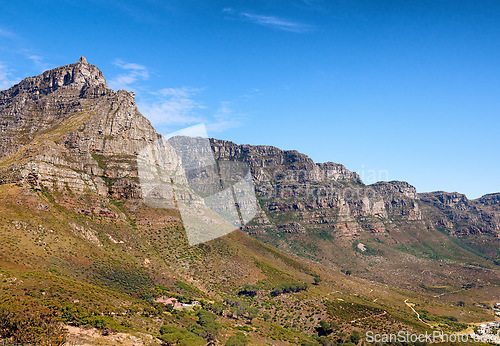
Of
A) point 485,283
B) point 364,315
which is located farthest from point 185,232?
point 485,283

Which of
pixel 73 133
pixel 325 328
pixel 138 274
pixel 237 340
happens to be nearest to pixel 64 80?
pixel 73 133

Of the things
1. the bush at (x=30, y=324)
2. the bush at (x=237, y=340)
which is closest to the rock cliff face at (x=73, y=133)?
the bush at (x=30, y=324)

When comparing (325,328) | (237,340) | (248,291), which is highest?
(248,291)

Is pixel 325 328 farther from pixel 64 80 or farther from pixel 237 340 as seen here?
pixel 64 80

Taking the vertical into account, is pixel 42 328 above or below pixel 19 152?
below

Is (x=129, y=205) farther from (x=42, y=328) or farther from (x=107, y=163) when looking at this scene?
(x=42, y=328)

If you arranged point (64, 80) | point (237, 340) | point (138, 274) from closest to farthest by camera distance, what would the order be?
point (237, 340) < point (138, 274) < point (64, 80)

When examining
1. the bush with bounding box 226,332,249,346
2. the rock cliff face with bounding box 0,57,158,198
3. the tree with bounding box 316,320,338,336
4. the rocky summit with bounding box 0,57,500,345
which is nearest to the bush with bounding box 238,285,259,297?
the rocky summit with bounding box 0,57,500,345

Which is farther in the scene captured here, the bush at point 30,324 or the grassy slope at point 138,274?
the grassy slope at point 138,274

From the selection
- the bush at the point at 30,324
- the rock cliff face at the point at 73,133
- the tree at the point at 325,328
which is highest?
the rock cliff face at the point at 73,133

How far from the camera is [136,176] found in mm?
107375

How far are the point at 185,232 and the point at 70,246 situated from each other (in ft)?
124

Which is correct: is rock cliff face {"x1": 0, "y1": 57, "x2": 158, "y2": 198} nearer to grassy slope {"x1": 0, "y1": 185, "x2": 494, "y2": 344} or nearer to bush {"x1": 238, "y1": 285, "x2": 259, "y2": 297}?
grassy slope {"x1": 0, "y1": 185, "x2": 494, "y2": 344}

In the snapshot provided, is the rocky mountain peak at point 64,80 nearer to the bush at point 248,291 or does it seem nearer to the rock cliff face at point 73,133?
the rock cliff face at point 73,133
